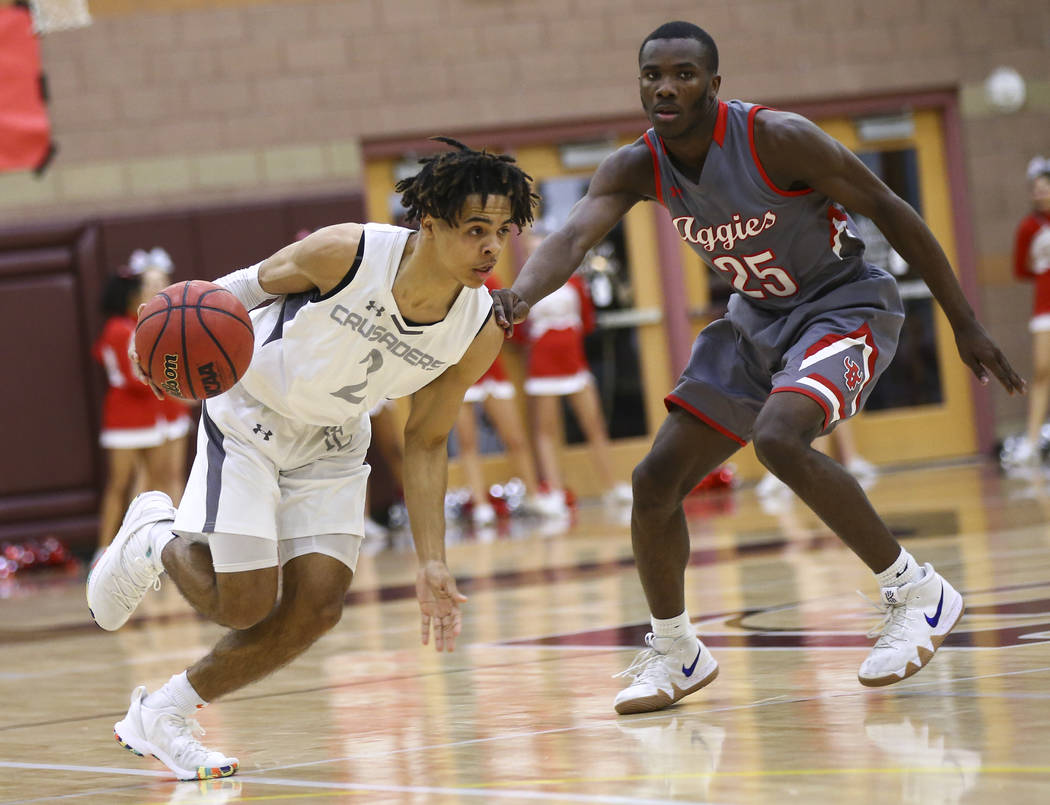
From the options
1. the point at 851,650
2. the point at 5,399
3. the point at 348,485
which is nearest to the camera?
the point at 348,485

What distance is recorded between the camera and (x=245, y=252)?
10906mm

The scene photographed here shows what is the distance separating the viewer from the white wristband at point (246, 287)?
3.60m

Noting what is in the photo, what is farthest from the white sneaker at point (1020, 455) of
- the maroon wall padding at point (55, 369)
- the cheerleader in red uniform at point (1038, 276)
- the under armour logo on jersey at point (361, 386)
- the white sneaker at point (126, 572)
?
the white sneaker at point (126, 572)

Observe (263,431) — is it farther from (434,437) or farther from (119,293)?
(119,293)

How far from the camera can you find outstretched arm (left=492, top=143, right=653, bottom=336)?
3.57 meters

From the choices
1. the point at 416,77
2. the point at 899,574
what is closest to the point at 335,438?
the point at 899,574

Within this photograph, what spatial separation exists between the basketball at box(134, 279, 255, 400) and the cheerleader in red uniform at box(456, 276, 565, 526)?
6949 millimetres

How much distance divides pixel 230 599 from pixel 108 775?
0.44m

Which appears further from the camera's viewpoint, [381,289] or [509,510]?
[509,510]

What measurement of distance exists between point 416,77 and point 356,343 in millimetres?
8204

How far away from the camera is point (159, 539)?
11.9 ft

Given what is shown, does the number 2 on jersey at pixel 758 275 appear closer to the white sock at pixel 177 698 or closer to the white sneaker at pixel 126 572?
the white sneaker at pixel 126 572

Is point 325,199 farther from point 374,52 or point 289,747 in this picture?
point 289,747

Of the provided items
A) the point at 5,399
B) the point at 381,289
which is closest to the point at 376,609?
the point at 381,289
